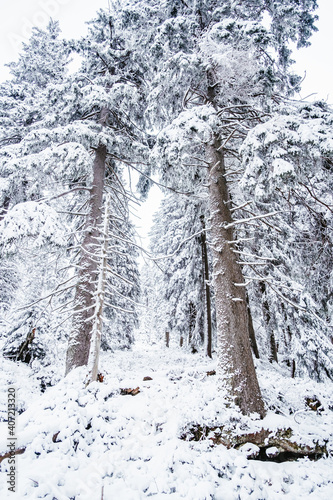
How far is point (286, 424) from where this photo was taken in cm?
461

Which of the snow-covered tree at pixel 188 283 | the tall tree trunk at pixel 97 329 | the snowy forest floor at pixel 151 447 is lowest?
the snowy forest floor at pixel 151 447

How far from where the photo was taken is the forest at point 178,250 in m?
3.81

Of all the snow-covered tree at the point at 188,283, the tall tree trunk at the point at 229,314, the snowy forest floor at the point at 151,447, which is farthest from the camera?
the snow-covered tree at the point at 188,283

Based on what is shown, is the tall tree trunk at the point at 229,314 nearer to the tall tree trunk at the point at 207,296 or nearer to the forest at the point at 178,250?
the forest at the point at 178,250

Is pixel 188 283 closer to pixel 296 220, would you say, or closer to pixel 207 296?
pixel 207 296

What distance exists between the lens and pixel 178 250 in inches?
293

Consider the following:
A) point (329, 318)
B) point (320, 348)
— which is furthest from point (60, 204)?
point (329, 318)

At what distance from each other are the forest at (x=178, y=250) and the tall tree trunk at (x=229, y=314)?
35 millimetres

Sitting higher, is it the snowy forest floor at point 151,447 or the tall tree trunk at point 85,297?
the tall tree trunk at point 85,297

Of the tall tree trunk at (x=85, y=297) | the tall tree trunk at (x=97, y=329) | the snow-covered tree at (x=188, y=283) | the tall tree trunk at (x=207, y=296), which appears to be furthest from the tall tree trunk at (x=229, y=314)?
the tall tree trunk at (x=207, y=296)

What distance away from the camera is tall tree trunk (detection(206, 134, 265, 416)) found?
485cm

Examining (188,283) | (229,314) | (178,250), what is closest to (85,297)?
(178,250)

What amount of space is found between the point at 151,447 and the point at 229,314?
9.21 ft

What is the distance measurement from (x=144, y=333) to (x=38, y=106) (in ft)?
152
